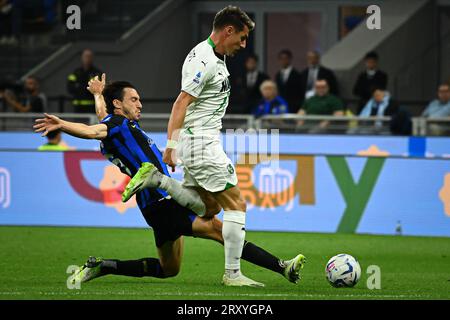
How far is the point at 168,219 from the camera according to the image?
898cm

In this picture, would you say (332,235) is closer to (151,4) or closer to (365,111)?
(365,111)

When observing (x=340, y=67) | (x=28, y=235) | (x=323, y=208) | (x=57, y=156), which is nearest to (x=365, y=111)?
(x=340, y=67)

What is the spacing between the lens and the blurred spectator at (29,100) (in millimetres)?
19734

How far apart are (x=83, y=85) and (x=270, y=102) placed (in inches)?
133

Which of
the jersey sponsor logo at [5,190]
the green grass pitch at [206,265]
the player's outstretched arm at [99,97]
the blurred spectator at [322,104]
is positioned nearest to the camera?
the green grass pitch at [206,265]

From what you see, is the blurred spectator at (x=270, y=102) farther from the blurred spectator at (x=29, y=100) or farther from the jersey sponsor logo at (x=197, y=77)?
the jersey sponsor logo at (x=197, y=77)

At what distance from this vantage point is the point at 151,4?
2380 cm

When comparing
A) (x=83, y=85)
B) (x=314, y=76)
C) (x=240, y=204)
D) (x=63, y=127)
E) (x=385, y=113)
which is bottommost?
(x=240, y=204)

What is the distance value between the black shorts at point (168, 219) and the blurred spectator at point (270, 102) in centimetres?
910

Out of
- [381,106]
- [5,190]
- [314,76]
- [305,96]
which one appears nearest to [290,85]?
Answer: [305,96]
